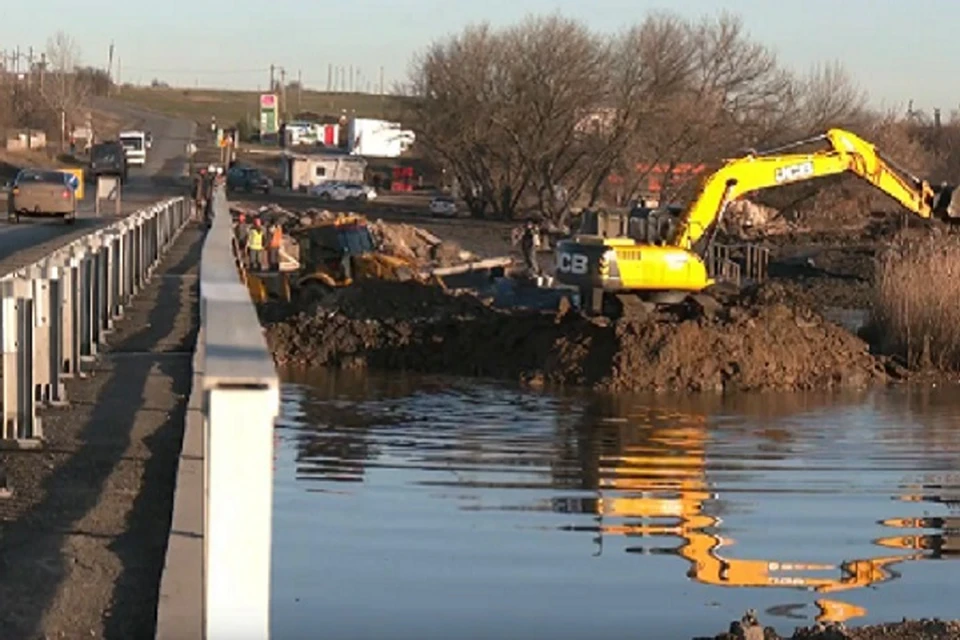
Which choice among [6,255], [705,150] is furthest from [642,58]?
[6,255]

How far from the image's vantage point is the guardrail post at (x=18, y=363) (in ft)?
40.3

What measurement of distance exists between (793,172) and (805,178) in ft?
1.45

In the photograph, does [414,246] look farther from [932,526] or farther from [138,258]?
[932,526]

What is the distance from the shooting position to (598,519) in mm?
14016

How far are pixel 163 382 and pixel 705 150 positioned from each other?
62.2 meters

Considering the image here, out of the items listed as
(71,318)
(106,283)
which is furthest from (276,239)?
(71,318)

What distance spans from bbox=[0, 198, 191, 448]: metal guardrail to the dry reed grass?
1265 cm

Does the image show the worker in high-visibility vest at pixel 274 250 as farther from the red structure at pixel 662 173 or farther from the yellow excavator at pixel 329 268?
the red structure at pixel 662 173

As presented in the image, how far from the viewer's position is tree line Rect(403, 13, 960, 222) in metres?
79.1

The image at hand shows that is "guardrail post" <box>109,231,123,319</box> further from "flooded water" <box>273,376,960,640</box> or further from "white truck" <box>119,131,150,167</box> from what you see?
"white truck" <box>119,131,150,167</box>

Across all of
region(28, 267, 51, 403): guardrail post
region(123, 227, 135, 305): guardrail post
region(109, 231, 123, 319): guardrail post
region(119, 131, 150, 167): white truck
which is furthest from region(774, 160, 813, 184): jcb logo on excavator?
region(119, 131, 150, 167): white truck

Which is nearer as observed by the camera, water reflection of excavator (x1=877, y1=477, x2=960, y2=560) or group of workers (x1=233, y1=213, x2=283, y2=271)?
water reflection of excavator (x1=877, y1=477, x2=960, y2=560)

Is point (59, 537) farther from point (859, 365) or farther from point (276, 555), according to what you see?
point (859, 365)

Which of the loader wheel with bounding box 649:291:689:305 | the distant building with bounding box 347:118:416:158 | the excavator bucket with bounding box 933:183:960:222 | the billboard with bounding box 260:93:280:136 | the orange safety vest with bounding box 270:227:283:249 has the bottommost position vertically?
the loader wheel with bounding box 649:291:689:305
